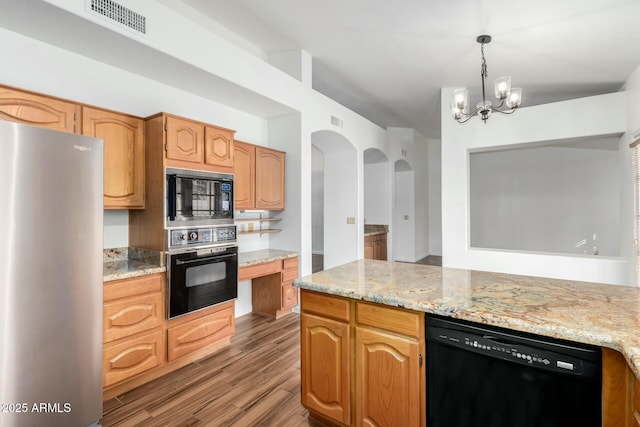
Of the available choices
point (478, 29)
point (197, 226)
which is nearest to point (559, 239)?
point (478, 29)

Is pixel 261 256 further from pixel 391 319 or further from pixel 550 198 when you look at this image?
pixel 550 198

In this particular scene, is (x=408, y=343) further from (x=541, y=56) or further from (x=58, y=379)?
(x=541, y=56)

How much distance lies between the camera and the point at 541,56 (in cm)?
365

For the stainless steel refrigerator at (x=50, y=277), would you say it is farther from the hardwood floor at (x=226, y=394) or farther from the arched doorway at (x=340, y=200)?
the arched doorway at (x=340, y=200)

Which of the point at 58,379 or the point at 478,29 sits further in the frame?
the point at 478,29

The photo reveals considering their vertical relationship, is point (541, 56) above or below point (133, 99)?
above

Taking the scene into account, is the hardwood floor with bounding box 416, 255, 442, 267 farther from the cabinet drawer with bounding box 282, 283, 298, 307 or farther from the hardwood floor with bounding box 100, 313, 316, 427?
the hardwood floor with bounding box 100, 313, 316, 427

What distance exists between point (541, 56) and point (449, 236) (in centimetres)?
257

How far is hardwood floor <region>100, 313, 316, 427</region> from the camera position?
2033mm

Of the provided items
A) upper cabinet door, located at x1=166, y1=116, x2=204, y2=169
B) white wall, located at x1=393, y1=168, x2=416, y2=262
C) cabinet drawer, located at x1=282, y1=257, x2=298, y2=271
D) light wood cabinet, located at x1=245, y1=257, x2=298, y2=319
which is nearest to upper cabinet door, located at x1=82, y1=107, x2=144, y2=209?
upper cabinet door, located at x1=166, y1=116, x2=204, y2=169

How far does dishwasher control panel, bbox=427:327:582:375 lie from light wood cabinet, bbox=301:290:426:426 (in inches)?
4.7

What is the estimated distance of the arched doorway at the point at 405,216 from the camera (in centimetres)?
782

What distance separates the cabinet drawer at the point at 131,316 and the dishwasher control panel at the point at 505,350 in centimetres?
210

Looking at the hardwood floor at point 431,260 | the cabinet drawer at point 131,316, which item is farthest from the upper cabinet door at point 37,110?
the hardwood floor at point 431,260
